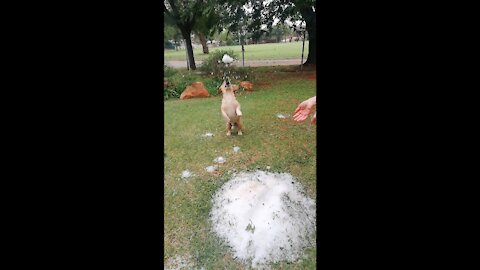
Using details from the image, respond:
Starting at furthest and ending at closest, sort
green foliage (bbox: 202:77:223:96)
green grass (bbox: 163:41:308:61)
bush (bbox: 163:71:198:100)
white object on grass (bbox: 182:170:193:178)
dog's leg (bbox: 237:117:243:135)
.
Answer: green foliage (bbox: 202:77:223:96)
bush (bbox: 163:71:198:100)
dog's leg (bbox: 237:117:243:135)
green grass (bbox: 163:41:308:61)
white object on grass (bbox: 182:170:193:178)

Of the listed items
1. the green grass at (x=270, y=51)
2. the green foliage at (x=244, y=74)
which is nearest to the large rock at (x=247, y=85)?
the green foliage at (x=244, y=74)

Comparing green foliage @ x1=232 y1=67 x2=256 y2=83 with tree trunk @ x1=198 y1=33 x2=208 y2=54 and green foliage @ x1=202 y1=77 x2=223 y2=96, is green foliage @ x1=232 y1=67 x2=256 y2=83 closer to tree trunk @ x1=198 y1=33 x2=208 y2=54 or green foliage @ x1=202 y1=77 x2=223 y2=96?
green foliage @ x1=202 y1=77 x2=223 y2=96

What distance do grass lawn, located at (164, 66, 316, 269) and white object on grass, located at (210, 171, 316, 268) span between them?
0.13ft

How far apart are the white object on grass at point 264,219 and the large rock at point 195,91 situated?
1458mm

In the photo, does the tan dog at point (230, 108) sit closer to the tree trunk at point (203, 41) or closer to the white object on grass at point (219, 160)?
the tree trunk at point (203, 41)

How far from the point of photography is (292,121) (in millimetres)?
2240

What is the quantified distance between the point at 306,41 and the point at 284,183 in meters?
0.99

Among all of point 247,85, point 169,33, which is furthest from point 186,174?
point 247,85

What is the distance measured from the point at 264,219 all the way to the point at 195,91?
1.85 metres

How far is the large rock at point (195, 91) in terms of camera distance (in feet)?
9.60

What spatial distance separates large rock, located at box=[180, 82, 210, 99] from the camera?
293 centimetres

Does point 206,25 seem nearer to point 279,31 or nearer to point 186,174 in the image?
point 279,31

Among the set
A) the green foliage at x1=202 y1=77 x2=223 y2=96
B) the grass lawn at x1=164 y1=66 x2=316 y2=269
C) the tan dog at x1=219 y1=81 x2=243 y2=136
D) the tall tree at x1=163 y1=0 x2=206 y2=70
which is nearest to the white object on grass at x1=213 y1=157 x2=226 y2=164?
the grass lawn at x1=164 y1=66 x2=316 y2=269

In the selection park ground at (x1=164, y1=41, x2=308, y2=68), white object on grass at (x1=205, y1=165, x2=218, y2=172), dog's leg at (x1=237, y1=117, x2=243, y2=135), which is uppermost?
park ground at (x1=164, y1=41, x2=308, y2=68)
